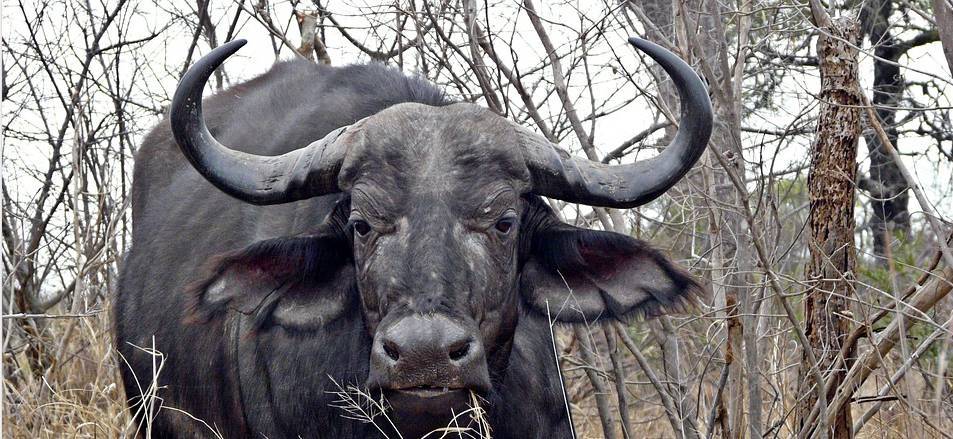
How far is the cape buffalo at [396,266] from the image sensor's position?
3766mm

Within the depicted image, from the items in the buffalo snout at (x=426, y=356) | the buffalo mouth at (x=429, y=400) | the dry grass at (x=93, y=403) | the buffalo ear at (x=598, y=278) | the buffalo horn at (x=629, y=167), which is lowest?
the dry grass at (x=93, y=403)

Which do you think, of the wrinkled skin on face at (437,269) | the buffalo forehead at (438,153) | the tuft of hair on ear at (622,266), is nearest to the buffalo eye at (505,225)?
the wrinkled skin on face at (437,269)

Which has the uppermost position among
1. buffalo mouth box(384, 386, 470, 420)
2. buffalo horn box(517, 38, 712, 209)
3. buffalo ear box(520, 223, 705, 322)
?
buffalo horn box(517, 38, 712, 209)

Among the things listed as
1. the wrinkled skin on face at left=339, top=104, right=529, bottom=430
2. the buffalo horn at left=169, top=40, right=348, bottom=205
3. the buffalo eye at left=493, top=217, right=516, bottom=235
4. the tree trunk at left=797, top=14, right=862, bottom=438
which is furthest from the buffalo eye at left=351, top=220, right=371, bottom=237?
the tree trunk at left=797, top=14, right=862, bottom=438

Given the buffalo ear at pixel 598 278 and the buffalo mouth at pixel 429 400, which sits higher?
the buffalo ear at pixel 598 278

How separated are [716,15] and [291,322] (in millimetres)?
2113

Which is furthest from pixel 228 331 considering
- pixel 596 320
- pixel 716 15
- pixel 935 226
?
pixel 935 226

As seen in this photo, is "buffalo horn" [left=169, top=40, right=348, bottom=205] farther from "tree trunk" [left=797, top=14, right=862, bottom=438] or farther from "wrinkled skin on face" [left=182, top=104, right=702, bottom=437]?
"tree trunk" [left=797, top=14, right=862, bottom=438]

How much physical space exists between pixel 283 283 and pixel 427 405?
997mm

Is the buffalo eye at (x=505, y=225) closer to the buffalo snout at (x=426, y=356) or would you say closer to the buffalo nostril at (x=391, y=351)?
the buffalo snout at (x=426, y=356)

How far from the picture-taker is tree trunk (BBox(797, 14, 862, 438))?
4301mm

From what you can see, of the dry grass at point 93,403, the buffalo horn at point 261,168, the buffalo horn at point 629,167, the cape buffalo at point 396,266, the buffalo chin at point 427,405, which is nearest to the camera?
the buffalo chin at point 427,405

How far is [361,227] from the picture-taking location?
4.05m

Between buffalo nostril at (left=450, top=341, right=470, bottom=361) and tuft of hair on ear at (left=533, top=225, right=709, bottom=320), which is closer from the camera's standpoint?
buffalo nostril at (left=450, top=341, right=470, bottom=361)
